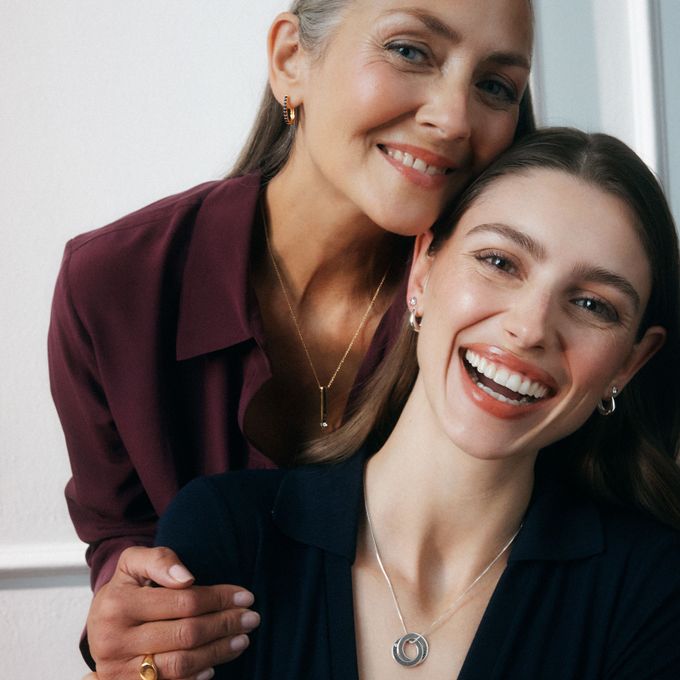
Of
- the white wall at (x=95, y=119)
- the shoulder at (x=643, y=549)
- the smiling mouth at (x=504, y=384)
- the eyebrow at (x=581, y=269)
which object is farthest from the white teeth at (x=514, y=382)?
the white wall at (x=95, y=119)

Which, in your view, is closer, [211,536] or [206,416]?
[211,536]

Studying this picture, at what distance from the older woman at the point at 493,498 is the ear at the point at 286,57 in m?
0.24

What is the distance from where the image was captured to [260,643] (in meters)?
0.99

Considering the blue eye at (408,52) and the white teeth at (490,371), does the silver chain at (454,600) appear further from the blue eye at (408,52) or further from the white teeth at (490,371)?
the blue eye at (408,52)

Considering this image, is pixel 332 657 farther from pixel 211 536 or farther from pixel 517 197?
pixel 517 197

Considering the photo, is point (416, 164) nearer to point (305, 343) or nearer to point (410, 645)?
point (305, 343)

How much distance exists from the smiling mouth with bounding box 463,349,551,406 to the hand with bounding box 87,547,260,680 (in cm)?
28

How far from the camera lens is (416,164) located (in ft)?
3.53

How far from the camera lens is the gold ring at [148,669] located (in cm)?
96

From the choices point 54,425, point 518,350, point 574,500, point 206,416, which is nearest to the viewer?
point 518,350

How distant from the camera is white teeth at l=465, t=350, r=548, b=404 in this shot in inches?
38.4

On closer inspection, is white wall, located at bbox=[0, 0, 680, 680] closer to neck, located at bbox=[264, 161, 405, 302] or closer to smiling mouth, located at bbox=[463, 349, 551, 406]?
neck, located at bbox=[264, 161, 405, 302]

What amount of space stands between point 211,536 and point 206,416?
26 cm

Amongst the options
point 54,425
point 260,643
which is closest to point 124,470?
point 54,425
